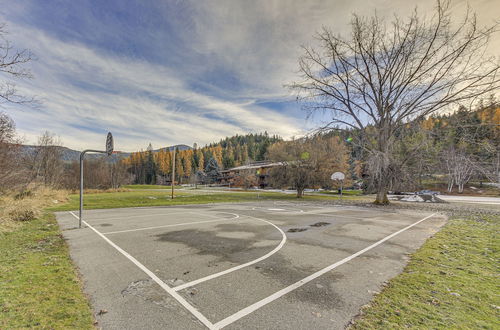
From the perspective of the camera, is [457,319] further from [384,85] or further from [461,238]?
[384,85]

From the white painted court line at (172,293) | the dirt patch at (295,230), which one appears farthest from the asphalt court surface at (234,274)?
the dirt patch at (295,230)

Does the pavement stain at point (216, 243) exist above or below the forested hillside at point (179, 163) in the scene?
below

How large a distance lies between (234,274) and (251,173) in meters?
45.2

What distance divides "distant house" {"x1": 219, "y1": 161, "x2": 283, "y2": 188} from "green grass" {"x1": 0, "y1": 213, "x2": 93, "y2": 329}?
25480 mm

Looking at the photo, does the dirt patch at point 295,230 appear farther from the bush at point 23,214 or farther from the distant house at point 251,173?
the distant house at point 251,173

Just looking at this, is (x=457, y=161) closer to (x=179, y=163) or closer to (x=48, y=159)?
(x=48, y=159)

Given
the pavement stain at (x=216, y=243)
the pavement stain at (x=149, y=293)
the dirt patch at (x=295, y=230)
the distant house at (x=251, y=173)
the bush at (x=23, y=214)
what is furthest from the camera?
the distant house at (x=251, y=173)

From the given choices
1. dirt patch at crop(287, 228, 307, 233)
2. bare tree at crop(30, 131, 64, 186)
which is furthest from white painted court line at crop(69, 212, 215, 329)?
bare tree at crop(30, 131, 64, 186)

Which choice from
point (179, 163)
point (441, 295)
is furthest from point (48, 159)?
point (179, 163)

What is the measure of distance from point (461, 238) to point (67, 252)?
11.7m

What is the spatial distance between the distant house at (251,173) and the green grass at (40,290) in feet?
83.6

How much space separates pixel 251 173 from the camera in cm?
4928

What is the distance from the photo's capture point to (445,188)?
143 ft

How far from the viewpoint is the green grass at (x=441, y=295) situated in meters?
2.57
